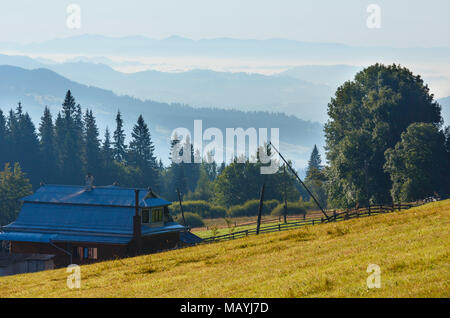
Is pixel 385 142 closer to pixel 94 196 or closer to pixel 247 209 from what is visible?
pixel 94 196

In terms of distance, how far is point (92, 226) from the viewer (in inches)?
2515

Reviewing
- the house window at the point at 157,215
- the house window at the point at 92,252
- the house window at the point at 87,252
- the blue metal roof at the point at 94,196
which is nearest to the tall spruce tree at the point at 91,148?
the blue metal roof at the point at 94,196

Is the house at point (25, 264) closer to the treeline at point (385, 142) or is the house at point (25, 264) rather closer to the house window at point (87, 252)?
the house window at point (87, 252)

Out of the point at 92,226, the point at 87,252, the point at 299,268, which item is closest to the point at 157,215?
the point at 92,226

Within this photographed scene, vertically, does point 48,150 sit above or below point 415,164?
above

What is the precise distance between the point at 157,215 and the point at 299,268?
36.4 m

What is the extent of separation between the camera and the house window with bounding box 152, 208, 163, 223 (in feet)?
212

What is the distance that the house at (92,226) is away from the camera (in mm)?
→ 61844

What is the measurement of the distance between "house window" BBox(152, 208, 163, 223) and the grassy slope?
18353mm

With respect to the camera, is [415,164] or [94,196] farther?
[415,164]

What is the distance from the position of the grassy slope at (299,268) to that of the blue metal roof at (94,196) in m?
19.2

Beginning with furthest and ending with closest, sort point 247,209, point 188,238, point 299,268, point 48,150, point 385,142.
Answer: point 48,150
point 247,209
point 385,142
point 188,238
point 299,268
